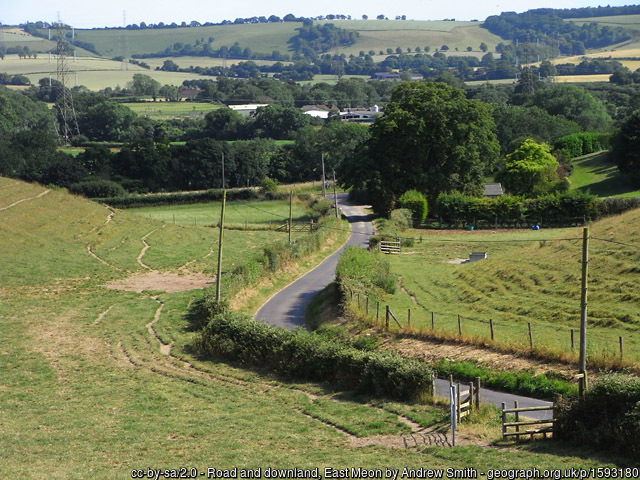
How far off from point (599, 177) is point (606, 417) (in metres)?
72.1

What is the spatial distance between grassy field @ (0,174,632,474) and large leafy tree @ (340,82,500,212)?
2866cm

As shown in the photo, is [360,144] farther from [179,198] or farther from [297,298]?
[297,298]

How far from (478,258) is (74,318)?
2533 cm

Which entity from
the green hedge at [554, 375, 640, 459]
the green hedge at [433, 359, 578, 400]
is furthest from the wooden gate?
the green hedge at [554, 375, 640, 459]

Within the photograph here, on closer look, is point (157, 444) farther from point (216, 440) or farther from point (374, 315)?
point (374, 315)

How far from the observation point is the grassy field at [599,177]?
83125 millimetres

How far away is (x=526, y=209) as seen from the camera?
71.5 m

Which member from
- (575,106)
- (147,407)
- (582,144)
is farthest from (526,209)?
(575,106)

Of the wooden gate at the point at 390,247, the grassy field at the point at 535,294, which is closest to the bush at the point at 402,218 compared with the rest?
the wooden gate at the point at 390,247

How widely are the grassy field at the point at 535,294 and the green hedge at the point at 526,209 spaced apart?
13.3 m

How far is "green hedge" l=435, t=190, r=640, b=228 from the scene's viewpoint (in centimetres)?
7000

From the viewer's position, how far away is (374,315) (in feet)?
125

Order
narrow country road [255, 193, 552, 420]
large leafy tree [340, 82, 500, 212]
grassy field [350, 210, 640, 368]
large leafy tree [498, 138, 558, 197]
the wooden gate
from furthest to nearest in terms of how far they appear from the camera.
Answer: large leafy tree [498, 138, 558, 197] → large leafy tree [340, 82, 500, 212] → the wooden gate → grassy field [350, 210, 640, 368] → narrow country road [255, 193, 552, 420]

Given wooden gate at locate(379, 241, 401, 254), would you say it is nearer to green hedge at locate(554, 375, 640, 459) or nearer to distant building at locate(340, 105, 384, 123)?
green hedge at locate(554, 375, 640, 459)
